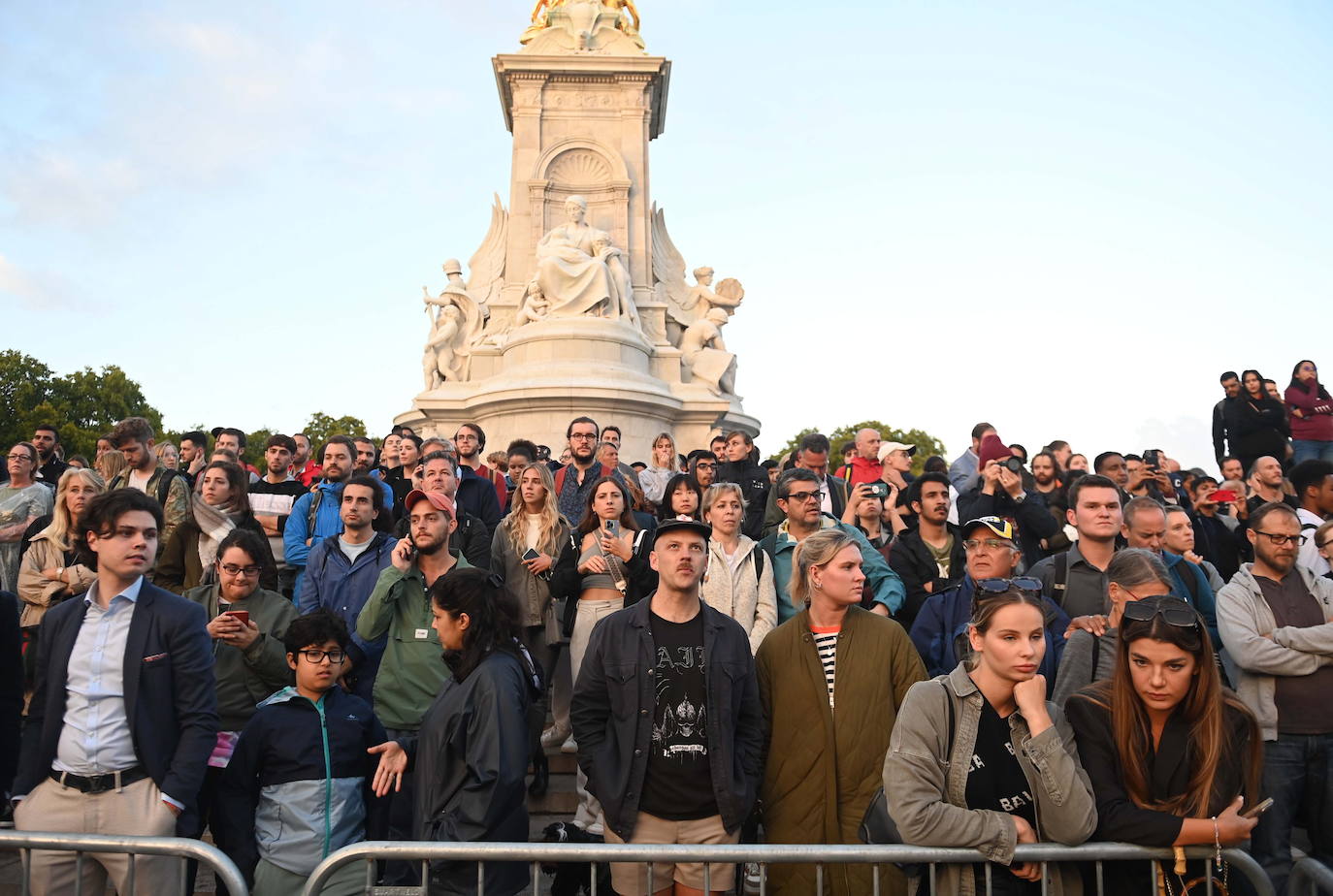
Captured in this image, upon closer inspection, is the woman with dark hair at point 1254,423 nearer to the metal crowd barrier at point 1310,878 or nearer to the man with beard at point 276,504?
the metal crowd barrier at point 1310,878

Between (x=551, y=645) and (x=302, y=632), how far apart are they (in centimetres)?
215

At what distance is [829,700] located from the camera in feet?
15.1

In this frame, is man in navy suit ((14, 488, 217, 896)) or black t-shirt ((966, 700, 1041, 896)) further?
man in navy suit ((14, 488, 217, 896))

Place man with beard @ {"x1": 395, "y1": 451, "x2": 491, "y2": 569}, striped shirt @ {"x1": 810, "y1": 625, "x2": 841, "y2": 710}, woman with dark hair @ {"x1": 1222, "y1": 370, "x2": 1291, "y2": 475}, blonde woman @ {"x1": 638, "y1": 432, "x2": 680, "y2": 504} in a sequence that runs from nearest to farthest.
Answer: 1. striped shirt @ {"x1": 810, "y1": 625, "x2": 841, "y2": 710}
2. man with beard @ {"x1": 395, "y1": 451, "x2": 491, "y2": 569}
3. blonde woman @ {"x1": 638, "y1": 432, "x2": 680, "y2": 504}
4. woman with dark hair @ {"x1": 1222, "y1": 370, "x2": 1291, "y2": 475}

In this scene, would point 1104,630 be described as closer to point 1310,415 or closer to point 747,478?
point 747,478

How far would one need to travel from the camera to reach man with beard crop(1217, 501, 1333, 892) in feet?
16.0

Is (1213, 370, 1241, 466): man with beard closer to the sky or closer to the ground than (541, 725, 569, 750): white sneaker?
closer to the sky

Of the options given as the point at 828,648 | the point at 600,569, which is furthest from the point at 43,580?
the point at 828,648

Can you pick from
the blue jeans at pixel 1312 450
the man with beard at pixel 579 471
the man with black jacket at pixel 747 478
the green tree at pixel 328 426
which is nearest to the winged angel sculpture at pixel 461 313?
the man with black jacket at pixel 747 478

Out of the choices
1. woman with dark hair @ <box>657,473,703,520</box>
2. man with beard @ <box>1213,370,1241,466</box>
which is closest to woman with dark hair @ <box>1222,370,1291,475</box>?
man with beard @ <box>1213,370,1241,466</box>

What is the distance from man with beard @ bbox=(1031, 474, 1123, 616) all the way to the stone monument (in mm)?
14212

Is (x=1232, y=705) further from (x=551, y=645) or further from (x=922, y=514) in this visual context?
(x=551, y=645)

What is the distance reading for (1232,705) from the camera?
3725 mm

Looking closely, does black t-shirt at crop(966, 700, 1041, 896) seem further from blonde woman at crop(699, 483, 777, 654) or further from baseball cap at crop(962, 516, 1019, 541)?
blonde woman at crop(699, 483, 777, 654)
